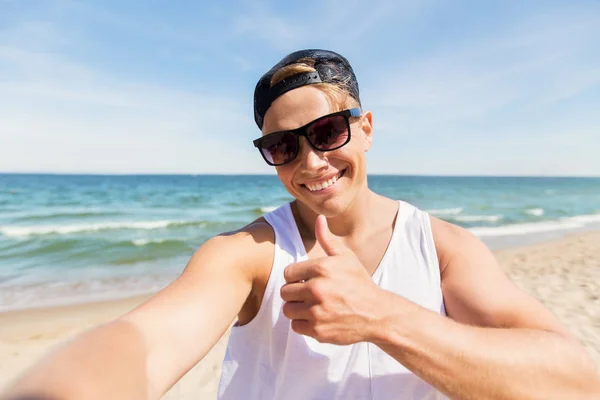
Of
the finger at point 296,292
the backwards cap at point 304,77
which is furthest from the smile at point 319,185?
the finger at point 296,292

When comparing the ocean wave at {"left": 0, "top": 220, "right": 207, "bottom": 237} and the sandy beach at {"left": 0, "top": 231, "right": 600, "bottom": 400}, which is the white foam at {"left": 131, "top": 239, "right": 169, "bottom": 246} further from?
the sandy beach at {"left": 0, "top": 231, "right": 600, "bottom": 400}

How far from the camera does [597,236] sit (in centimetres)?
1379

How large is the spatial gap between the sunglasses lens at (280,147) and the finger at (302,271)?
2.32 ft

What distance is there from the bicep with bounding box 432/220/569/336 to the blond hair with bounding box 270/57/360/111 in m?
0.73

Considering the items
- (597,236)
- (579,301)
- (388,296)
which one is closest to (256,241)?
(388,296)

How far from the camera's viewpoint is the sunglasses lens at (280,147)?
176cm

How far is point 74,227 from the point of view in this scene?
1478 centimetres

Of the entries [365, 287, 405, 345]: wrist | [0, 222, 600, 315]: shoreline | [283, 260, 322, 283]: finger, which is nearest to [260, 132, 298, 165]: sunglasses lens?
[283, 260, 322, 283]: finger

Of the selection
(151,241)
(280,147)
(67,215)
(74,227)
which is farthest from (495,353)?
(67,215)

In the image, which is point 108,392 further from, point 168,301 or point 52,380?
point 168,301

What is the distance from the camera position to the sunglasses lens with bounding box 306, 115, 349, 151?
1724mm

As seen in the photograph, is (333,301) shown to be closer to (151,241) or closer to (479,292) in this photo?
(479,292)

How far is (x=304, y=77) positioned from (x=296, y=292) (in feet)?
3.12

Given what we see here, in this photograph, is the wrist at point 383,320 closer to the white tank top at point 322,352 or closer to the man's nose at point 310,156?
the white tank top at point 322,352
